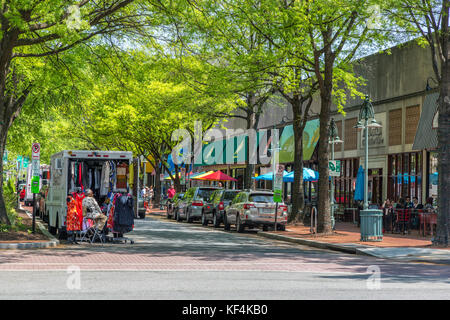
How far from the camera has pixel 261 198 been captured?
27594 mm

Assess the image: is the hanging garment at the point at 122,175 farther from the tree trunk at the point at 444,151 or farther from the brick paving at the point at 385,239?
the tree trunk at the point at 444,151

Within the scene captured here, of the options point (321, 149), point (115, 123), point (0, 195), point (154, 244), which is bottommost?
point (154, 244)

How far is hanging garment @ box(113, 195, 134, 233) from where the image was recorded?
20.6 m

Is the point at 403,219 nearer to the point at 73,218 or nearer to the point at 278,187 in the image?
the point at 278,187

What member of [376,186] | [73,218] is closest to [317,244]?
[73,218]

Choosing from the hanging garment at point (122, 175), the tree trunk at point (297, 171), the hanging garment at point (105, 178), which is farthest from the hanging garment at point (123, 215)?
the tree trunk at point (297, 171)

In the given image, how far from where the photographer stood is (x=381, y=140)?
118 feet

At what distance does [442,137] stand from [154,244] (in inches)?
363

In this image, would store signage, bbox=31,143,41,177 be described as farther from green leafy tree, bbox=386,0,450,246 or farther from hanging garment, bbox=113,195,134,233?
green leafy tree, bbox=386,0,450,246

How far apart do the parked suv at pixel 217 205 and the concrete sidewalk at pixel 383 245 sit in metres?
4.63

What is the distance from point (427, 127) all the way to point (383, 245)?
37.1ft

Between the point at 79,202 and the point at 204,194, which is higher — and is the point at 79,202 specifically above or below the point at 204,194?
below
